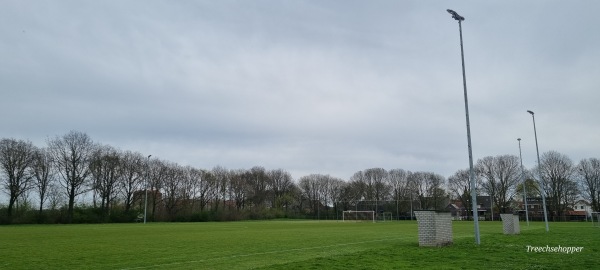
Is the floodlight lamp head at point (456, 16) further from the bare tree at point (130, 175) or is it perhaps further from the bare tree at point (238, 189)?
the bare tree at point (238, 189)

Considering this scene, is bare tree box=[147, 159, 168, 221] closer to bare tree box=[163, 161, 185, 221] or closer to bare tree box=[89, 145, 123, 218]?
bare tree box=[163, 161, 185, 221]

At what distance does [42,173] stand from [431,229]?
7418cm

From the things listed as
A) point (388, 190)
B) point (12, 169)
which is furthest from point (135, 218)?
point (388, 190)

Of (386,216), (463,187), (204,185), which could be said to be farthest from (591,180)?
(204,185)

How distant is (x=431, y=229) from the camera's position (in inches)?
792

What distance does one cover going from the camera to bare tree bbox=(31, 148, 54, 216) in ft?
242

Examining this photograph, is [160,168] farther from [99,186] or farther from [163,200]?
[99,186]

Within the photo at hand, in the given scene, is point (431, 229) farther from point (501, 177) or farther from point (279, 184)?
point (279, 184)

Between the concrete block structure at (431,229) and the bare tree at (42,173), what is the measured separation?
238 ft

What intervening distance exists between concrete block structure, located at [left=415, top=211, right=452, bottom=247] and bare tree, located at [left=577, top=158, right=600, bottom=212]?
90569 millimetres

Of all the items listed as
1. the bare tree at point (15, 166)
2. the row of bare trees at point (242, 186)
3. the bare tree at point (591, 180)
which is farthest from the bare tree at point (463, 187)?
the bare tree at point (15, 166)

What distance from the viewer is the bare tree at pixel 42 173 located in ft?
242

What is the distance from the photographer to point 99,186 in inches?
3199

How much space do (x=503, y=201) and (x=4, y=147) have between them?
99.8 metres
